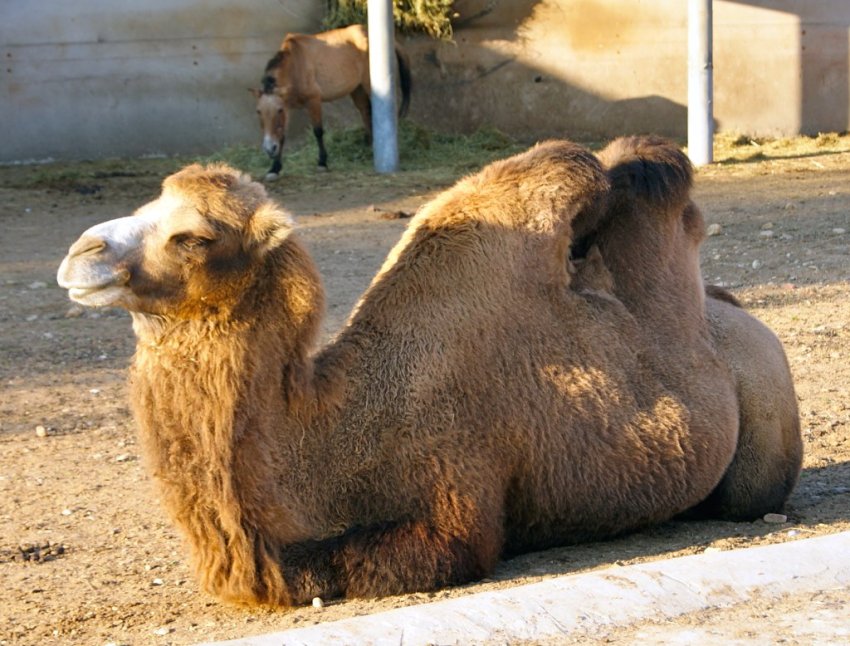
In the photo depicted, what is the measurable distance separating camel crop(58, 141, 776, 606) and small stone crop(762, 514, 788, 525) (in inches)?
12.6

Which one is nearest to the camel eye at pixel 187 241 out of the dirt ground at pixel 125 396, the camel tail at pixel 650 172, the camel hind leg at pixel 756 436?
the dirt ground at pixel 125 396

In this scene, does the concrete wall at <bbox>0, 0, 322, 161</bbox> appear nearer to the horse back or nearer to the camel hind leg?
the horse back

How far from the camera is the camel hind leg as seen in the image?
5219mm

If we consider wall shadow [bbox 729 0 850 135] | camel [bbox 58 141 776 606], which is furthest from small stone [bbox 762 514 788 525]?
wall shadow [bbox 729 0 850 135]

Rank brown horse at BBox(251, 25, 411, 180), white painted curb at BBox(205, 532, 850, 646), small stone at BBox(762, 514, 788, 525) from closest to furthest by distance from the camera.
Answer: white painted curb at BBox(205, 532, 850, 646)
small stone at BBox(762, 514, 788, 525)
brown horse at BBox(251, 25, 411, 180)

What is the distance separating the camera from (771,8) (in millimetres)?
16578

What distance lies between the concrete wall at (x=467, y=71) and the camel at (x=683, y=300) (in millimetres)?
11943

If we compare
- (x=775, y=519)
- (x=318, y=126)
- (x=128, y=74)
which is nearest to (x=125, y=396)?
(x=775, y=519)

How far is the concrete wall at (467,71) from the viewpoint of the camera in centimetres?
1670

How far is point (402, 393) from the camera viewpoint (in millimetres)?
4445

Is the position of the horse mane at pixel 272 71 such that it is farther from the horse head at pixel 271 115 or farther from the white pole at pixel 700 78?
the white pole at pixel 700 78

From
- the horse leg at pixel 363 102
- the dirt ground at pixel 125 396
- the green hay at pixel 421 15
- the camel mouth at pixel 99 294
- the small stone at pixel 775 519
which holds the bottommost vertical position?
the small stone at pixel 775 519

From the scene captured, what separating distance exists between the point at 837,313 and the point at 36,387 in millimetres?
4688

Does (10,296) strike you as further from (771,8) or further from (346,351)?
(771,8)
